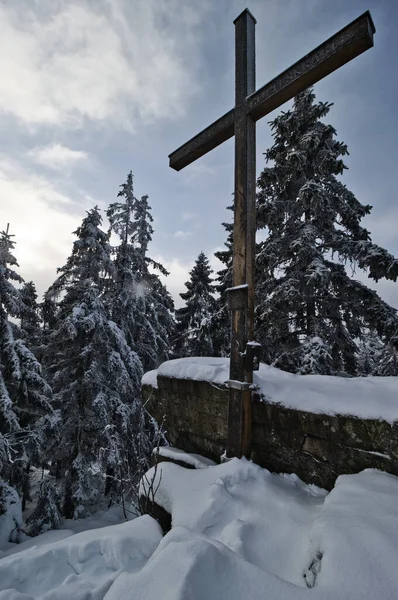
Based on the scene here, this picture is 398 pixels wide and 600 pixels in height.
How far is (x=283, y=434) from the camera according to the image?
3230 millimetres

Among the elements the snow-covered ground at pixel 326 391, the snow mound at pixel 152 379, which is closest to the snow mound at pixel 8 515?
the snow mound at pixel 152 379

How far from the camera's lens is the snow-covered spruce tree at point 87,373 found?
976 centimetres

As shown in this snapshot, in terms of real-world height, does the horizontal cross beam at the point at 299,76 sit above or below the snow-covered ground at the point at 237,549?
above

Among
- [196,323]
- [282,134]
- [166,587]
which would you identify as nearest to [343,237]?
[282,134]

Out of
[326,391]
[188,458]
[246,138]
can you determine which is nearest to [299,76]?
[246,138]

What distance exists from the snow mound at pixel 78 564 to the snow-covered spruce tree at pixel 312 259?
200 inches

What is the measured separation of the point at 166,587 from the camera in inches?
52.0

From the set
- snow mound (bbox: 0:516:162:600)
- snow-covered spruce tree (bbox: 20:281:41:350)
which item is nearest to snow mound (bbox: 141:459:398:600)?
snow mound (bbox: 0:516:162:600)

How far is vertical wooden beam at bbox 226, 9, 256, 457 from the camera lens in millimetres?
3438

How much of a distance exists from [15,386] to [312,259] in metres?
9.36

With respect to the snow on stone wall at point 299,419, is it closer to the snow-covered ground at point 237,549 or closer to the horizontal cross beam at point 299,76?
the snow-covered ground at point 237,549

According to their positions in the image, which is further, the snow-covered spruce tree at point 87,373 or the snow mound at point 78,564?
the snow-covered spruce tree at point 87,373

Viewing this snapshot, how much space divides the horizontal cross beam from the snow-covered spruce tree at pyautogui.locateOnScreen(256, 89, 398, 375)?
3865 mm

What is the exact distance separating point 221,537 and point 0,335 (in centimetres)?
918
